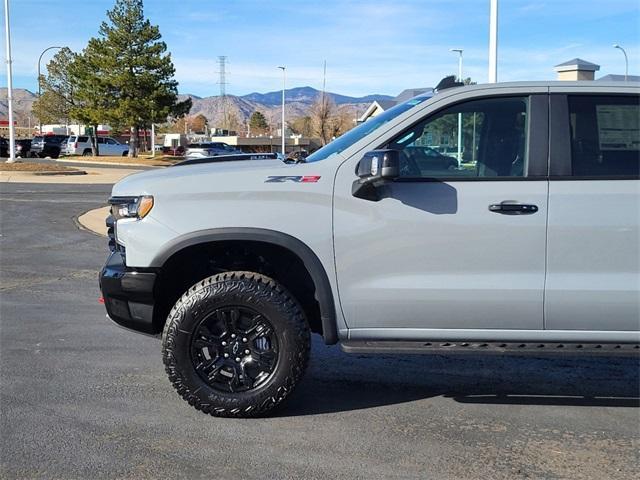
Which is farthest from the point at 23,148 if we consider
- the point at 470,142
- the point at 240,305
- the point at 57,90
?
the point at 470,142

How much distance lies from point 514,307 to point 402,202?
92 cm

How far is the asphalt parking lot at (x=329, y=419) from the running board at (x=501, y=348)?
501 millimetres

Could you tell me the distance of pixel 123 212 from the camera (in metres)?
4.41

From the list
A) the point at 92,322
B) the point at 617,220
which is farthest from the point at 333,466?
the point at 92,322

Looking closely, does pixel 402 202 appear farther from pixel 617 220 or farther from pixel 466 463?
pixel 466 463

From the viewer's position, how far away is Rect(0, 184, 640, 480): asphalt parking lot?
3803 millimetres

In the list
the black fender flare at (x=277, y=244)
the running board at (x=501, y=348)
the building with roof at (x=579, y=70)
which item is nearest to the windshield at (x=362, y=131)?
the black fender flare at (x=277, y=244)

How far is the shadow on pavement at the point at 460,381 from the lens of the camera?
4.84 metres

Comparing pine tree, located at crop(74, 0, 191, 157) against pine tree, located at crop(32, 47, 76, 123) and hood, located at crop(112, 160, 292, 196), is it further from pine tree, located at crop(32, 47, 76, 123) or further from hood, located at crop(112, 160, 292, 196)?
hood, located at crop(112, 160, 292, 196)

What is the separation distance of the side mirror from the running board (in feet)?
2.95

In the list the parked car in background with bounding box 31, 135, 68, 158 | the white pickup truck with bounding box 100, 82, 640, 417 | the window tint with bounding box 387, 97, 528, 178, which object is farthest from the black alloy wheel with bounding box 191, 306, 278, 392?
the parked car in background with bounding box 31, 135, 68, 158

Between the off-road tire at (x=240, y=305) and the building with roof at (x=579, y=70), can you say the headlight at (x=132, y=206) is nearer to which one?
the off-road tire at (x=240, y=305)

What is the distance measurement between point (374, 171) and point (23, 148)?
5236cm

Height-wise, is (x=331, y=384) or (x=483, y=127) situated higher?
(x=483, y=127)
